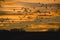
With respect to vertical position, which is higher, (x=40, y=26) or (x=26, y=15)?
(x=26, y=15)

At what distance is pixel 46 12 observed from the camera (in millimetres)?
1343

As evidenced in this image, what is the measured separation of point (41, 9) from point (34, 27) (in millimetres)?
237

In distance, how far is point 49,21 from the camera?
1323 mm

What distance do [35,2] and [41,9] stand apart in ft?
0.37

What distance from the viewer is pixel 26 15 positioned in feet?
4.36
